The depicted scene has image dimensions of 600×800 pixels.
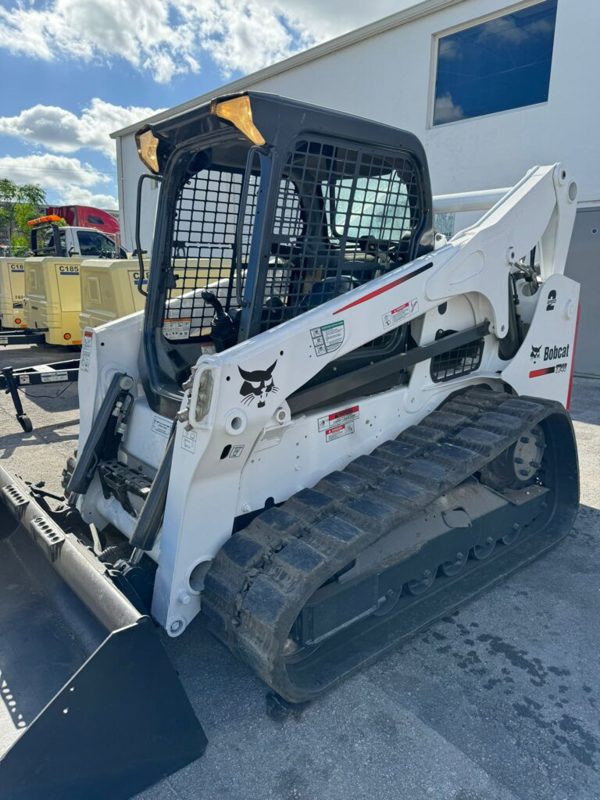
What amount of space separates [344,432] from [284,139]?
1.34 metres

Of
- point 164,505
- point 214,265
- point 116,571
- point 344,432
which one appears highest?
point 214,265

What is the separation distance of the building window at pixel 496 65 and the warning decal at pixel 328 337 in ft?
25.3

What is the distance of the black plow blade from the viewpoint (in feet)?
5.73

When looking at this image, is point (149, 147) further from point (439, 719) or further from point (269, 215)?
point (439, 719)

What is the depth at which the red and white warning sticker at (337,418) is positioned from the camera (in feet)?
9.04

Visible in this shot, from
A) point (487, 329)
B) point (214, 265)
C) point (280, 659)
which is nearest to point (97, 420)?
Result: point (214, 265)

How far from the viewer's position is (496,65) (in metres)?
8.75

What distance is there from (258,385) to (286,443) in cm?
43

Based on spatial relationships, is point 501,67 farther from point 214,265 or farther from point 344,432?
point 344,432

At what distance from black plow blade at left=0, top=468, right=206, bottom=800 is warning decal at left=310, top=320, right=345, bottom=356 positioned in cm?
124

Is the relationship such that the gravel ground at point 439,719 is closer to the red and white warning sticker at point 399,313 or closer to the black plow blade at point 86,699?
the black plow blade at point 86,699

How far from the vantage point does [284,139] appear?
242 cm

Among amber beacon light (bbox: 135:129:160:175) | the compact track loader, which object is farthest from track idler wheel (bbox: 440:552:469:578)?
amber beacon light (bbox: 135:129:160:175)

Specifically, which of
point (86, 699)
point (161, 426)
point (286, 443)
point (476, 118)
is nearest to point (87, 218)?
point (476, 118)
